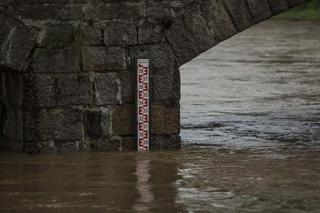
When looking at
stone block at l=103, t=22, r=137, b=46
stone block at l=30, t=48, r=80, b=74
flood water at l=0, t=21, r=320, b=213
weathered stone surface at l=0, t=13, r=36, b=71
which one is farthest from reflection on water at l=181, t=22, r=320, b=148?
weathered stone surface at l=0, t=13, r=36, b=71

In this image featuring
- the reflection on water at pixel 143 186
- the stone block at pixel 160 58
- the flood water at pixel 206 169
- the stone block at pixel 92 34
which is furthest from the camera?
the stone block at pixel 160 58

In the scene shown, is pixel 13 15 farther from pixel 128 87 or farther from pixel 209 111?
pixel 209 111

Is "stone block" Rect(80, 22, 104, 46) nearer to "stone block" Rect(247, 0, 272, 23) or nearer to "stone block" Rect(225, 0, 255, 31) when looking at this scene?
"stone block" Rect(225, 0, 255, 31)

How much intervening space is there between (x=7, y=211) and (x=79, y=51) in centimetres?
272

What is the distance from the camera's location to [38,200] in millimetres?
7723

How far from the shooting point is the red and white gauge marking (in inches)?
388

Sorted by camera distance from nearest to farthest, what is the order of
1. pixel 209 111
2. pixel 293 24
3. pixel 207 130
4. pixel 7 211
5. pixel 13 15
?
pixel 7 211, pixel 13 15, pixel 207 130, pixel 209 111, pixel 293 24

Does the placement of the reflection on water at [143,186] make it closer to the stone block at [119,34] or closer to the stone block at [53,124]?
the stone block at [53,124]

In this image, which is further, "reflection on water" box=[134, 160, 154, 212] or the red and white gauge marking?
the red and white gauge marking

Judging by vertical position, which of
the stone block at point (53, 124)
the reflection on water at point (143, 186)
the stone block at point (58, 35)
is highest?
the stone block at point (58, 35)

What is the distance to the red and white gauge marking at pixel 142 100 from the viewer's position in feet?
32.3

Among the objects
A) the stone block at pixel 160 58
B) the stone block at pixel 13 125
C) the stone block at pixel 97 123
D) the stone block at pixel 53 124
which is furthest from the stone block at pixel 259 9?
the stone block at pixel 13 125

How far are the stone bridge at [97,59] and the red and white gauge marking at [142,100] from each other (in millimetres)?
70

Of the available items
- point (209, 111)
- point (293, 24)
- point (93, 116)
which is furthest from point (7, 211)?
point (293, 24)
